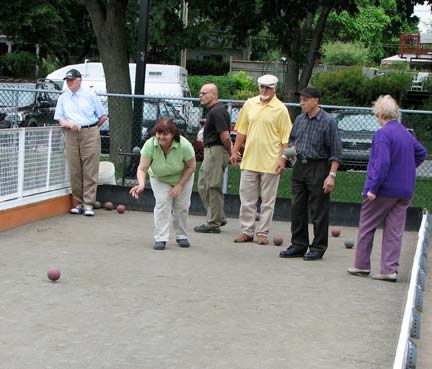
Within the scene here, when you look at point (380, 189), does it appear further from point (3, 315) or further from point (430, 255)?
point (3, 315)

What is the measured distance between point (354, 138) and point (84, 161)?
440cm

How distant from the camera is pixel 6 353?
5984 millimetres

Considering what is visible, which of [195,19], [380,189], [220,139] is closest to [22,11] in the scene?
[195,19]

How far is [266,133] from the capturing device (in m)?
10.7

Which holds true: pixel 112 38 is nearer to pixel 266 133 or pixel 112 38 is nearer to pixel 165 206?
pixel 266 133

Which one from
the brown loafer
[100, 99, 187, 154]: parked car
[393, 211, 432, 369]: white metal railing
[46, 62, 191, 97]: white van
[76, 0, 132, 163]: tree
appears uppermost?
[76, 0, 132, 163]: tree

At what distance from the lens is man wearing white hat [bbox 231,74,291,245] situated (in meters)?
10.6

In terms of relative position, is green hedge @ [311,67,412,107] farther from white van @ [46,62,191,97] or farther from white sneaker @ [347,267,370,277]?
white sneaker @ [347,267,370,277]

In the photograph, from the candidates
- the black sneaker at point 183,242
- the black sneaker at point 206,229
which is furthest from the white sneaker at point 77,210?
the black sneaker at point 183,242

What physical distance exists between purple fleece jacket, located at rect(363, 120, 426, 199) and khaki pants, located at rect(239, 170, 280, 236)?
7.33 feet

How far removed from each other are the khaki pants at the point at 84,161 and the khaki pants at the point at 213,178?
178cm

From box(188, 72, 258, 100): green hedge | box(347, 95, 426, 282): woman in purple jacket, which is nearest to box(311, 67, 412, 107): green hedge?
box(188, 72, 258, 100): green hedge

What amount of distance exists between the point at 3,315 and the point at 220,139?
15.9 feet

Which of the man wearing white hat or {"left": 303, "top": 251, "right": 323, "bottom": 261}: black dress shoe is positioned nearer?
{"left": 303, "top": 251, "right": 323, "bottom": 261}: black dress shoe
